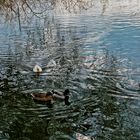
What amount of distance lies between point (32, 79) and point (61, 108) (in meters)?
4.72

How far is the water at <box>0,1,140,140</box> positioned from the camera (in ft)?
54.2

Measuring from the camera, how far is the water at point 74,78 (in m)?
16.5

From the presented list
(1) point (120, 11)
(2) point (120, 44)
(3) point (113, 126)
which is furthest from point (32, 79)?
(1) point (120, 11)

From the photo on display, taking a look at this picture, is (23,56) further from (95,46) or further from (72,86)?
(72,86)

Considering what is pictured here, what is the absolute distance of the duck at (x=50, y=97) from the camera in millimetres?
19312

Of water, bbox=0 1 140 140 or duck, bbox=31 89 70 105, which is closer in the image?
water, bbox=0 1 140 140

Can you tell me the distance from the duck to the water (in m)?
0.27

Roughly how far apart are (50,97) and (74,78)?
3653 mm

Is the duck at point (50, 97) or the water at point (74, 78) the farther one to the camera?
the duck at point (50, 97)

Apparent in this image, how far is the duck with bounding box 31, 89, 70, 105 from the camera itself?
19312 millimetres

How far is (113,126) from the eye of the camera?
16.3 metres

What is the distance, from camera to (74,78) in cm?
2267

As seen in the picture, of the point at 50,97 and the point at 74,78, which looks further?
the point at 74,78

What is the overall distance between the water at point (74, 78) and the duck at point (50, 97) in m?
0.27
